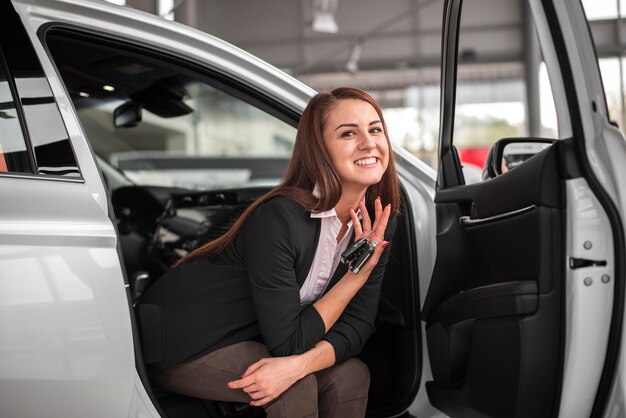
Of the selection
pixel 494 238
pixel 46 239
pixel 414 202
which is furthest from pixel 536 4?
pixel 46 239

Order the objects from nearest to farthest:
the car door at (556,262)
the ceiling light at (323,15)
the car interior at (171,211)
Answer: the car door at (556,262) < the car interior at (171,211) < the ceiling light at (323,15)

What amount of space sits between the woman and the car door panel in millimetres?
214

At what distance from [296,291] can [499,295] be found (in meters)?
0.54

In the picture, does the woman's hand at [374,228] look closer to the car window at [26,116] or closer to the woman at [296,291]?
the woman at [296,291]

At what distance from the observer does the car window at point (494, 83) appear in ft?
48.0

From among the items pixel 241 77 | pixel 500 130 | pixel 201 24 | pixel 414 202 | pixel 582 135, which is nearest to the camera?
pixel 582 135

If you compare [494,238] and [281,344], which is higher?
[494,238]

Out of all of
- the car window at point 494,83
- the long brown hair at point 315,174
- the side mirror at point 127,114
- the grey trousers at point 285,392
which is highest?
the car window at point 494,83

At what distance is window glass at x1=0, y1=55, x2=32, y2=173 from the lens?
1608 millimetres

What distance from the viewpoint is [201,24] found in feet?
44.8

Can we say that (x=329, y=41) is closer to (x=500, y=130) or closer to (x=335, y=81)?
(x=335, y=81)

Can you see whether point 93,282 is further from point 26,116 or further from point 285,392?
point 285,392

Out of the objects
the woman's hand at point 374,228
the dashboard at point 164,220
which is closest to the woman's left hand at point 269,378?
the woman's hand at point 374,228

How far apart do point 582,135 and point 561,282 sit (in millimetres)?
339
